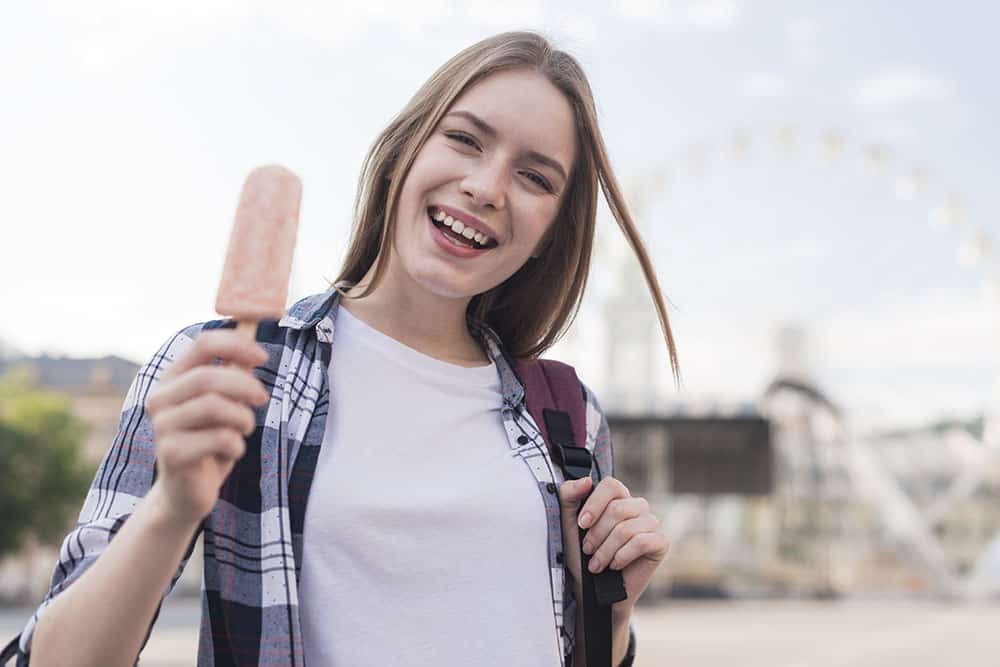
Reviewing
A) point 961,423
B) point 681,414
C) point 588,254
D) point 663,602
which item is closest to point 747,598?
point 663,602

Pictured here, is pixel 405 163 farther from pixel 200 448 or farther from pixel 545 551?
pixel 200 448

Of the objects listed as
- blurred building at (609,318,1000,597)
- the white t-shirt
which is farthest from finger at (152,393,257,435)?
blurred building at (609,318,1000,597)

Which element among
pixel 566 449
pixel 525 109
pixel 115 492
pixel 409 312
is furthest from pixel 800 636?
pixel 115 492

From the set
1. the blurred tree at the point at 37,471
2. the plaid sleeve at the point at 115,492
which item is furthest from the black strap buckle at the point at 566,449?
the blurred tree at the point at 37,471

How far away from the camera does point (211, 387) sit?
1202 mm

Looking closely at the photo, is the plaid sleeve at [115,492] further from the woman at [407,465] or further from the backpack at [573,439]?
the backpack at [573,439]

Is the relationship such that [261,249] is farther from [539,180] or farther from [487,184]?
[539,180]

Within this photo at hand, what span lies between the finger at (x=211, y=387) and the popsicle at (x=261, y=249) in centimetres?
12

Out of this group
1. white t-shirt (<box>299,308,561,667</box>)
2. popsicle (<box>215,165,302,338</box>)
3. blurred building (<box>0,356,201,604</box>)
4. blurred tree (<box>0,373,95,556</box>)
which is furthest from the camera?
blurred building (<box>0,356,201,604</box>)

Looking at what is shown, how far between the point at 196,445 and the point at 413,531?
556mm

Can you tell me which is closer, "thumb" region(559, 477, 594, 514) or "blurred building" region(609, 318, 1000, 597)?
"thumb" region(559, 477, 594, 514)

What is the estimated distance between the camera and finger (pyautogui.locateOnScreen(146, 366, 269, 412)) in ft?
3.94

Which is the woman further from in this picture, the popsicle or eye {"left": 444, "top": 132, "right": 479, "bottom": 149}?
the popsicle

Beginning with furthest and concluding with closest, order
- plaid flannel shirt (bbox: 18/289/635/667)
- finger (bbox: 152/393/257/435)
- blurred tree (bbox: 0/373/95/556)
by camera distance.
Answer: blurred tree (bbox: 0/373/95/556) < plaid flannel shirt (bbox: 18/289/635/667) < finger (bbox: 152/393/257/435)
